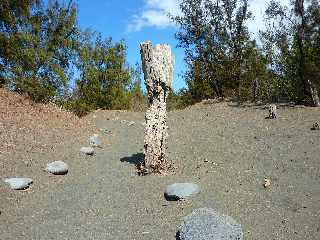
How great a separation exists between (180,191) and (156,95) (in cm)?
283

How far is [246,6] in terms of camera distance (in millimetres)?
25250

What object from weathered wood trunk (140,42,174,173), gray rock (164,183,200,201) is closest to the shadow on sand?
weathered wood trunk (140,42,174,173)

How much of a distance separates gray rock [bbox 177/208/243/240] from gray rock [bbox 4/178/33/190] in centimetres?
424

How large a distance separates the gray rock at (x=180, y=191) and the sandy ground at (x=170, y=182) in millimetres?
136

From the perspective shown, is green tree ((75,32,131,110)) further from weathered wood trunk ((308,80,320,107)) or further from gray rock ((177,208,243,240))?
gray rock ((177,208,243,240))

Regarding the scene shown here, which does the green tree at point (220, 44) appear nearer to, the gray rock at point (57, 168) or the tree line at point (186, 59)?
the tree line at point (186, 59)

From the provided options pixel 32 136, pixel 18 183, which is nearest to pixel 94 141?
pixel 32 136

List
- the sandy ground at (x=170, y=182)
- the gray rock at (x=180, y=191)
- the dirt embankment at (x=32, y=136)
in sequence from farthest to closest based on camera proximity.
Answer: the dirt embankment at (x=32, y=136) < the gray rock at (x=180, y=191) < the sandy ground at (x=170, y=182)

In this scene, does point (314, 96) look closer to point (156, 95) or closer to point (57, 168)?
point (156, 95)

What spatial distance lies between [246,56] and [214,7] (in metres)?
3.49

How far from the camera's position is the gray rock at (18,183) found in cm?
942

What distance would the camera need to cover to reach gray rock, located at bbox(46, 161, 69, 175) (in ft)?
35.3

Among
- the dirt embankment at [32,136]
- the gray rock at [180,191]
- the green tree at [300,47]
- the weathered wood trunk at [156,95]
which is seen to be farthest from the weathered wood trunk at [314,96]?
the gray rock at [180,191]

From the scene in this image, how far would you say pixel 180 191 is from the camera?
8.43 m
